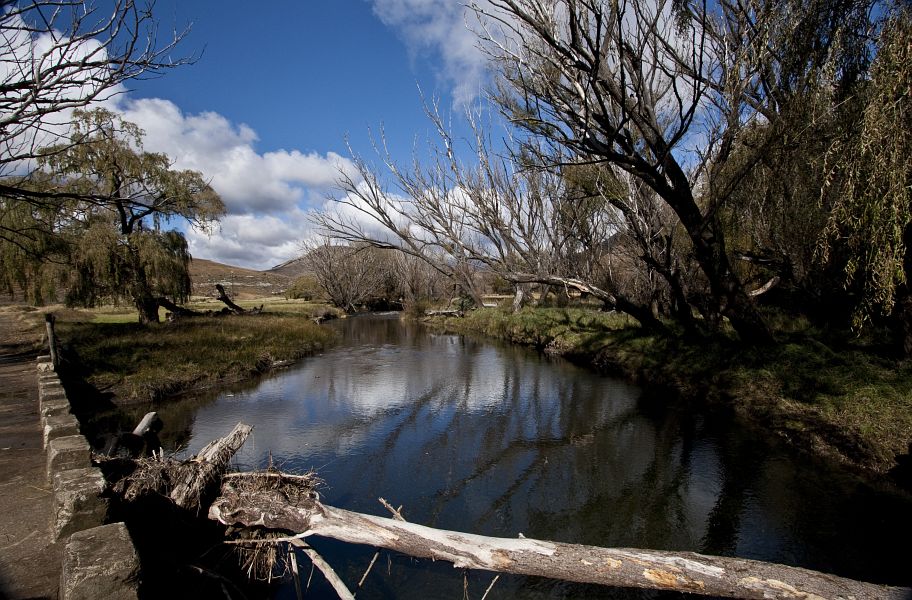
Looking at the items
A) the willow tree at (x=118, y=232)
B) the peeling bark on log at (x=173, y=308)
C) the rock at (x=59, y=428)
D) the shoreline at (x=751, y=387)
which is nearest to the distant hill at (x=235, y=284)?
the peeling bark on log at (x=173, y=308)

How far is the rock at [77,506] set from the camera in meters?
3.36

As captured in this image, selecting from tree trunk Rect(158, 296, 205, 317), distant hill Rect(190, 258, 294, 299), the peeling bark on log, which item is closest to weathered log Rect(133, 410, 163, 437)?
tree trunk Rect(158, 296, 205, 317)

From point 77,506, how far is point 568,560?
3.49 metres

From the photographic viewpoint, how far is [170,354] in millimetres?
12555

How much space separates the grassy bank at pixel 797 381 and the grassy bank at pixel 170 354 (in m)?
10.2

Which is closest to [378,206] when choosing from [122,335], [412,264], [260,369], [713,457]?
[260,369]

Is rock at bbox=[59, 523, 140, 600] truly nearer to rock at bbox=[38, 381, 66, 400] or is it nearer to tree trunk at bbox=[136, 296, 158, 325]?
rock at bbox=[38, 381, 66, 400]

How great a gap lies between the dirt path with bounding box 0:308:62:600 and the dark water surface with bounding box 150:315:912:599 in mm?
1866

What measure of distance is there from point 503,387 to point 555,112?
658 cm

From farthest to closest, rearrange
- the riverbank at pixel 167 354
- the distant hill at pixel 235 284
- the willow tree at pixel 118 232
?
the distant hill at pixel 235 284 → the willow tree at pixel 118 232 → the riverbank at pixel 167 354

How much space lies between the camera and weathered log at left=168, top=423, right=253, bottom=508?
13.6 feet

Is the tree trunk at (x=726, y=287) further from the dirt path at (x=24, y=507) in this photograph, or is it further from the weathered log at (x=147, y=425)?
the dirt path at (x=24, y=507)

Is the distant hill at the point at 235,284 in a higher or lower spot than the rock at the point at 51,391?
higher

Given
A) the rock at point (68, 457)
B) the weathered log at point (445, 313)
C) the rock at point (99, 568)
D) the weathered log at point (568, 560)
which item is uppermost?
Answer: the weathered log at point (445, 313)
